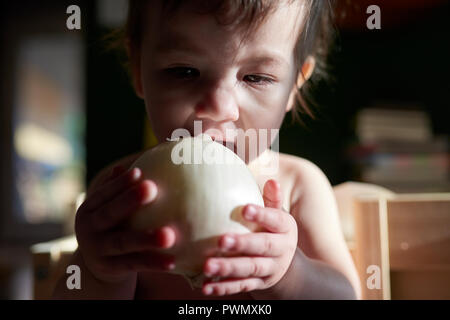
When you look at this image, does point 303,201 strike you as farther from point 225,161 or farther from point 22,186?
point 22,186

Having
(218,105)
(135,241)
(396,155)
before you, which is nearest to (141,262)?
(135,241)

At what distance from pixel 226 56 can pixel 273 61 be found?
4 centimetres

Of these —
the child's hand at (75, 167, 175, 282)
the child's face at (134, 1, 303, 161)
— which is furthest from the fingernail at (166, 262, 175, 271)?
the child's face at (134, 1, 303, 161)

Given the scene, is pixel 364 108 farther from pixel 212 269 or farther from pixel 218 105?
pixel 212 269

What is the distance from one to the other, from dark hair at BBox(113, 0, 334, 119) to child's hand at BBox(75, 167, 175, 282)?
158 mm

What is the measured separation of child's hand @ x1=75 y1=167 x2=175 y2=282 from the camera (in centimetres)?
23

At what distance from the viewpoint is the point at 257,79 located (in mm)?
347

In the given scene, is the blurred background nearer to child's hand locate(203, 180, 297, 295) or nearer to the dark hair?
the dark hair

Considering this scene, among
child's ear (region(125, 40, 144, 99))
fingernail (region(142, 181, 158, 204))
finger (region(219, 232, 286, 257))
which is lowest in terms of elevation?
finger (region(219, 232, 286, 257))

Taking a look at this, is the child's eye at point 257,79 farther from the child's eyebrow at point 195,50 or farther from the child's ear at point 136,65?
the child's ear at point 136,65

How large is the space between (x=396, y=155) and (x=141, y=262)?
798mm

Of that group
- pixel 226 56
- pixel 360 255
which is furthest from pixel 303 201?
pixel 226 56

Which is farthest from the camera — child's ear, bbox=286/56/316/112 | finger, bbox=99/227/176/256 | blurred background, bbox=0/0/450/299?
blurred background, bbox=0/0/450/299

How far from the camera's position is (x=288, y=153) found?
56cm
